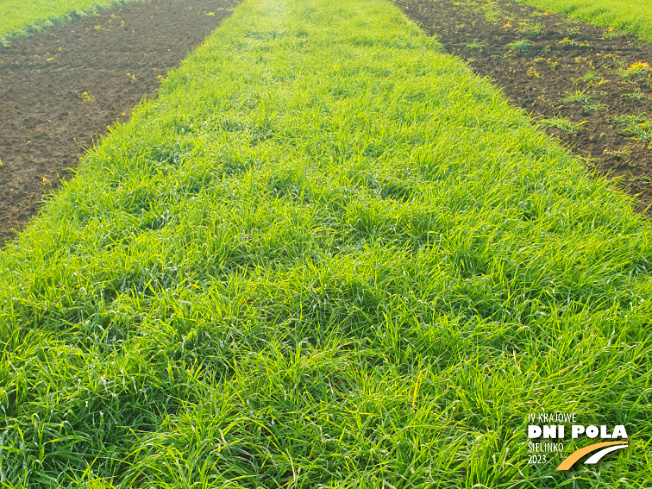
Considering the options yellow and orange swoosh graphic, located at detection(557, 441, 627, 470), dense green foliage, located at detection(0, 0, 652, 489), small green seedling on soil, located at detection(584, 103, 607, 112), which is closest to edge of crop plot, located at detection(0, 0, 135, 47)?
dense green foliage, located at detection(0, 0, 652, 489)

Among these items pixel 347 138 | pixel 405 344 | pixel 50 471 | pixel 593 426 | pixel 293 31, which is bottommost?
pixel 593 426

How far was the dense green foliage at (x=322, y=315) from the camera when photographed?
156cm

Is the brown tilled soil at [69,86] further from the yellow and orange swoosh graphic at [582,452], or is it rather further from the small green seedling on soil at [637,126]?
the small green seedling on soil at [637,126]

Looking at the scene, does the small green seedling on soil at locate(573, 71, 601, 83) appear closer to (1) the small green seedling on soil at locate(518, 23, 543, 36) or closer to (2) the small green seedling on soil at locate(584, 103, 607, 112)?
(2) the small green seedling on soil at locate(584, 103, 607, 112)

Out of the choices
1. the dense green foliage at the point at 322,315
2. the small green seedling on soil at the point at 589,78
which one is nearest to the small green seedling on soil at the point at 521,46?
the small green seedling on soil at the point at 589,78

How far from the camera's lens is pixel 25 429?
5.26 feet

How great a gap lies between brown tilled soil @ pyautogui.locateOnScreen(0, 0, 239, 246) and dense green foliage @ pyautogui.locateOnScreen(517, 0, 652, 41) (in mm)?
8912

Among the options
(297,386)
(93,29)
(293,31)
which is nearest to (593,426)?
(297,386)

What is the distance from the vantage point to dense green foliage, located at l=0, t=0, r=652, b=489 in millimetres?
1558

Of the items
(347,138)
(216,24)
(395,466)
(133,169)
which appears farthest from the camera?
(216,24)

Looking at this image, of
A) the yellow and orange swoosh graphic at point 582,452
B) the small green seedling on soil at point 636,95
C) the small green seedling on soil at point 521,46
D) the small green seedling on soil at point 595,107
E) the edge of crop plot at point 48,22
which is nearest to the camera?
the yellow and orange swoosh graphic at point 582,452

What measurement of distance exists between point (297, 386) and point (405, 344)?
0.60 m

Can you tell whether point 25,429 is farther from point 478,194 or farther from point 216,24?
point 216,24

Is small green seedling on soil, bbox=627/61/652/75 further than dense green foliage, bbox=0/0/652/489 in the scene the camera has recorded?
Yes
